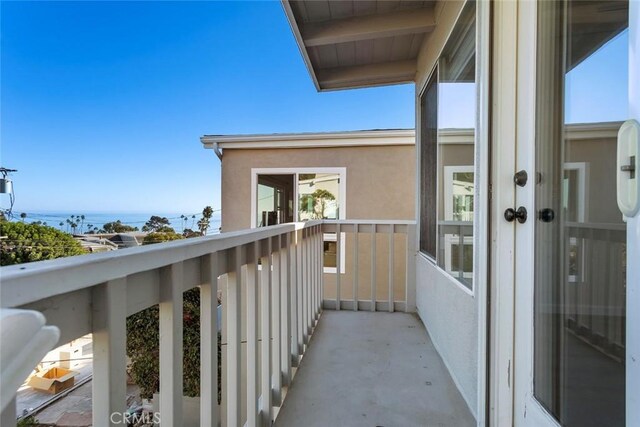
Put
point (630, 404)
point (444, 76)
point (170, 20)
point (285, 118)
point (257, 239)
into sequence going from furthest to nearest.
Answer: point (285, 118)
point (170, 20)
point (444, 76)
point (257, 239)
point (630, 404)

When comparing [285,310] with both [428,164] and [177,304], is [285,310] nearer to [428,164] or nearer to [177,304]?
[177,304]

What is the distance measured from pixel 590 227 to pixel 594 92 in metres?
0.41

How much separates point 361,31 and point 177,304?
8.66 ft

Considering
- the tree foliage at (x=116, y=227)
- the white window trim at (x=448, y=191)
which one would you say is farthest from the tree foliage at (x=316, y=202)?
the tree foliage at (x=116, y=227)

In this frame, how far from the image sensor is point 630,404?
2.64ft

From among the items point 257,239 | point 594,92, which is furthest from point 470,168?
point 257,239

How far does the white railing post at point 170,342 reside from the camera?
824 millimetres

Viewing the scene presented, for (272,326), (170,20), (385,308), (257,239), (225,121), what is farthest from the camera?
(225,121)

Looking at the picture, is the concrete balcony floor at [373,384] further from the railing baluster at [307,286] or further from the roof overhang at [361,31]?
the roof overhang at [361,31]

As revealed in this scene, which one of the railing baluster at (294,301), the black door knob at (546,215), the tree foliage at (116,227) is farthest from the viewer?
the tree foliage at (116,227)

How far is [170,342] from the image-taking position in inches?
33.3

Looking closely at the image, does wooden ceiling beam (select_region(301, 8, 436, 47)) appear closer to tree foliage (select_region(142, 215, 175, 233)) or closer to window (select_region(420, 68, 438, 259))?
window (select_region(420, 68, 438, 259))

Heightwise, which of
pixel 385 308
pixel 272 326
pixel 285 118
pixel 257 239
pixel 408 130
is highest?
pixel 285 118

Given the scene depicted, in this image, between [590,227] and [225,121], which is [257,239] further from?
[225,121]
